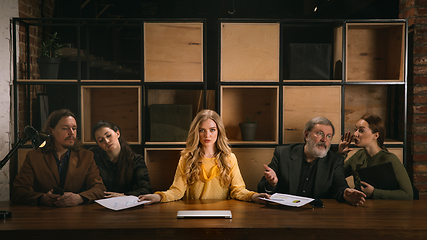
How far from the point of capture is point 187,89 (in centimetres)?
336

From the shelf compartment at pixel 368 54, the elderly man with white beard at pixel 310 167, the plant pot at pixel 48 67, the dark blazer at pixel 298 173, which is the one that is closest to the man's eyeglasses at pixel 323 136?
the elderly man with white beard at pixel 310 167

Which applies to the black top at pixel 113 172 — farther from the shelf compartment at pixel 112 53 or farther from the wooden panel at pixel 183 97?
the shelf compartment at pixel 112 53

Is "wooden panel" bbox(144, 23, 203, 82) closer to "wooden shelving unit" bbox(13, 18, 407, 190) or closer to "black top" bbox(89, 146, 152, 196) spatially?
"wooden shelving unit" bbox(13, 18, 407, 190)

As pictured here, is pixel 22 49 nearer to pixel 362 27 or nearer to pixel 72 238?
pixel 72 238

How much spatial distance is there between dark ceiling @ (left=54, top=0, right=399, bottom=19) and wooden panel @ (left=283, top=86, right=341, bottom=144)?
169 centimetres

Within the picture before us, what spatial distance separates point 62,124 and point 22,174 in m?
0.47

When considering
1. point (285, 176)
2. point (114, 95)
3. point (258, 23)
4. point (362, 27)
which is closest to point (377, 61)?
point (362, 27)

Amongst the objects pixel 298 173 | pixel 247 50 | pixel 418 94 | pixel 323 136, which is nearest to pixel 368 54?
Answer: pixel 418 94

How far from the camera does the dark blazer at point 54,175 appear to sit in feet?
7.53

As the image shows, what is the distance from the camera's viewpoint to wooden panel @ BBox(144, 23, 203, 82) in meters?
2.92

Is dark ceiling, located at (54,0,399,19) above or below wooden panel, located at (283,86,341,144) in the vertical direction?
above

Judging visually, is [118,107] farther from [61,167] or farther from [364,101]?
[364,101]

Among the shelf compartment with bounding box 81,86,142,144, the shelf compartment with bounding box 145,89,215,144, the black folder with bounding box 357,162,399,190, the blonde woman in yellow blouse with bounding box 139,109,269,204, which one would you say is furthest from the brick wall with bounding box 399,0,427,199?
the shelf compartment with bounding box 81,86,142,144

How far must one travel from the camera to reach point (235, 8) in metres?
5.98
